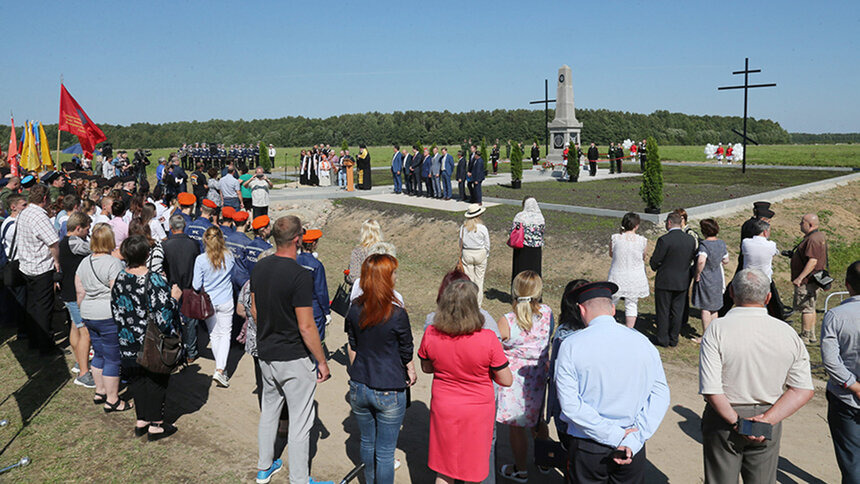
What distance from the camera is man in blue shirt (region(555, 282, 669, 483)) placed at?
295cm

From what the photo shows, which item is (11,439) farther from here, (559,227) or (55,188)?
(559,227)

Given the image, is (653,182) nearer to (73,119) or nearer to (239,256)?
(239,256)

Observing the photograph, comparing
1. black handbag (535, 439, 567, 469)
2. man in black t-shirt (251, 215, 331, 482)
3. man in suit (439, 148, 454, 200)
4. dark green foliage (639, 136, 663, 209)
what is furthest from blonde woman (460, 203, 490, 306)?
man in suit (439, 148, 454, 200)

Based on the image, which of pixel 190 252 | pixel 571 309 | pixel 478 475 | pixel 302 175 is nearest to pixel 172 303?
pixel 190 252

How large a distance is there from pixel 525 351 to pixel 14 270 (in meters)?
6.35

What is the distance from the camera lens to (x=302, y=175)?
2545cm

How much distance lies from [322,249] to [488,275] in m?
4.95

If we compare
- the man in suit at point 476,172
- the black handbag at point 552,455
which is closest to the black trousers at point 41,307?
the black handbag at point 552,455

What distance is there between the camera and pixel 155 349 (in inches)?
185

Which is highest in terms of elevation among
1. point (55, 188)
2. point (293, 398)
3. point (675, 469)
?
point (55, 188)

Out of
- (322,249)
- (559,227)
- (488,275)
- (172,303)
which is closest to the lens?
(172,303)

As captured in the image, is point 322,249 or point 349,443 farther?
point 322,249

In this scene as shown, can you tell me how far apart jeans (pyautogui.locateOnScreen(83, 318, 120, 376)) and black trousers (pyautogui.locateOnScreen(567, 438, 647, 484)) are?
4.33m

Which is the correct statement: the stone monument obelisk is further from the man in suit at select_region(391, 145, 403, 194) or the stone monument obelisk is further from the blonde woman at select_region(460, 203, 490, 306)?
the blonde woman at select_region(460, 203, 490, 306)
